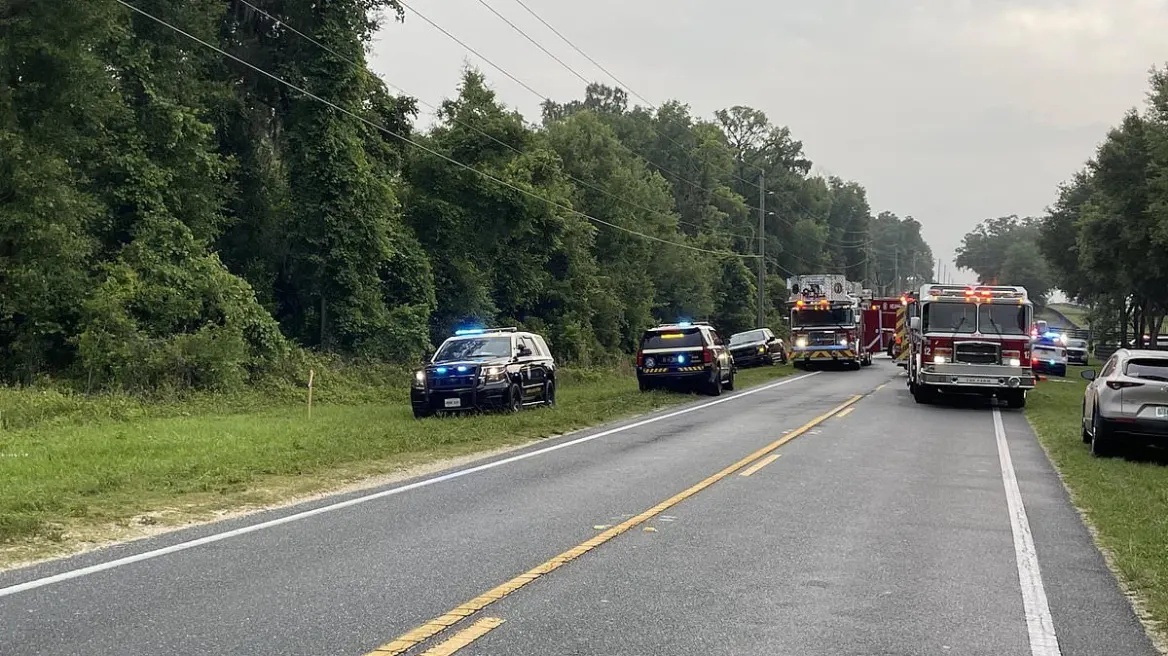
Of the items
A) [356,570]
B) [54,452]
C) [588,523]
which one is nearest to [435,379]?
[54,452]

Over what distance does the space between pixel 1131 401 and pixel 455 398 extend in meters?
11.9

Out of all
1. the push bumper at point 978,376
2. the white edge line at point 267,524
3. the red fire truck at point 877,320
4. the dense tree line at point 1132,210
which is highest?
the dense tree line at point 1132,210

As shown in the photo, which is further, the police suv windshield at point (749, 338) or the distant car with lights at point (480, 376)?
the police suv windshield at point (749, 338)

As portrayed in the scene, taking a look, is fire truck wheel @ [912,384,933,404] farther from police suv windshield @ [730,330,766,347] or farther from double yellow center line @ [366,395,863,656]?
police suv windshield @ [730,330,766,347]

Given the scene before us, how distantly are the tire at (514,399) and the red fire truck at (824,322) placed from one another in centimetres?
2149

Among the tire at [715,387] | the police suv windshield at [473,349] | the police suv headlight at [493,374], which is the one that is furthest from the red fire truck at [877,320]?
the police suv headlight at [493,374]

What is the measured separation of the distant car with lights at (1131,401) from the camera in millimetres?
14328

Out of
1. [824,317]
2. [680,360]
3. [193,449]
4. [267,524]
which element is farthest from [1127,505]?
[824,317]

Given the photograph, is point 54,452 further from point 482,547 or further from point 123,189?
point 123,189

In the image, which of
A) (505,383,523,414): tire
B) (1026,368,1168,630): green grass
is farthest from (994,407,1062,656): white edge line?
(505,383,523,414): tire

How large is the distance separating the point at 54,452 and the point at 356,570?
28.2 ft

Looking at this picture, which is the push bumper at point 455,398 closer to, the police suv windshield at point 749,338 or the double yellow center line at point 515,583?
the double yellow center line at point 515,583

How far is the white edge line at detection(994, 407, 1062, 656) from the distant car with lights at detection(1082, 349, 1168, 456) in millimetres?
2825

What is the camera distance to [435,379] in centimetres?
2036
